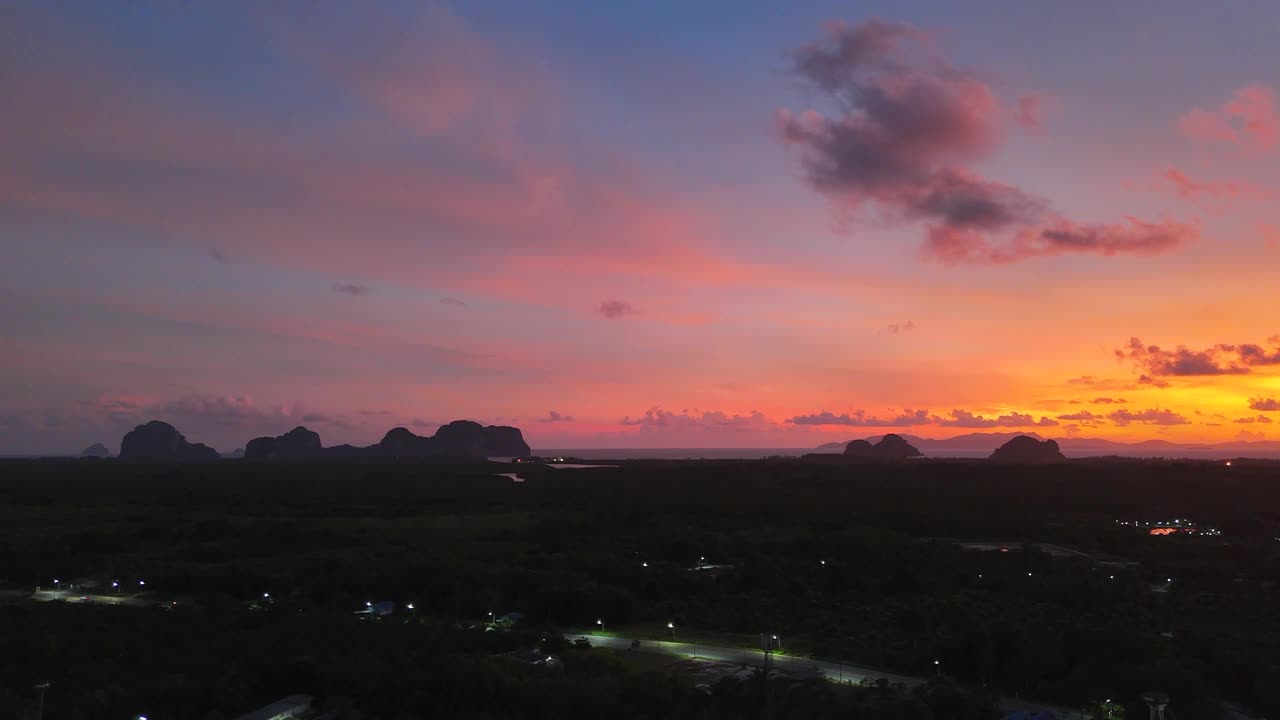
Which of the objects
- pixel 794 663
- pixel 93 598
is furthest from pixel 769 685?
pixel 93 598

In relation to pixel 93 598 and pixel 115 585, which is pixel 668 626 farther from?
pixel 115 585

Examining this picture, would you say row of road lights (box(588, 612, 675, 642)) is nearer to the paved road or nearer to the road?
the road

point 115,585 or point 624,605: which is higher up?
point 624,605

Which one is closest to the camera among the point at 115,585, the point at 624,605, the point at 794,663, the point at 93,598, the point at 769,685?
the point at 769,685

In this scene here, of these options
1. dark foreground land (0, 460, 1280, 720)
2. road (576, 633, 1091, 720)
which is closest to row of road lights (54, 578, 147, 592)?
dark foreground land (0, 460, 1280, 720)

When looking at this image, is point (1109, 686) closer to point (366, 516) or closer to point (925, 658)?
point (925, 658)

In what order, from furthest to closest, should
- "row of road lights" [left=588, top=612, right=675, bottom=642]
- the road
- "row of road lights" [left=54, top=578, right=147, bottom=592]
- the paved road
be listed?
1. "row of road lights" [left=54, top=578, right=147, bottom=592]
2. the paved road
3. "row of road lights" [left=588, top=612, right=675, bottom=642]
4. the road

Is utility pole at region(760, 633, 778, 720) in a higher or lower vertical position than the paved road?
higher
